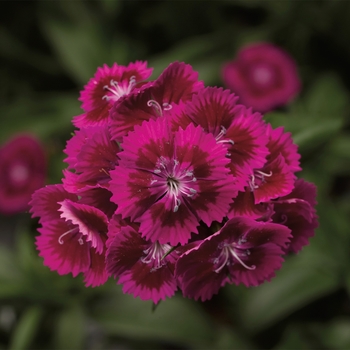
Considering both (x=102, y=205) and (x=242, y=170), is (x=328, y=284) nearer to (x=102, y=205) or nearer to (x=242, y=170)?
(x=242, y=170)

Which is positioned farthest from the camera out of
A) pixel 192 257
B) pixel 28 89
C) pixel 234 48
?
pixel 28 89

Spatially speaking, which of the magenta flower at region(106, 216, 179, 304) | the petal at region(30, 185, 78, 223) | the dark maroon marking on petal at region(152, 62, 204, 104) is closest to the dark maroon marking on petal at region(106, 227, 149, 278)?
the magenta flower at region(106, 216, 179, 304)

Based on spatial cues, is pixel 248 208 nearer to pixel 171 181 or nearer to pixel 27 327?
pixel 171 181

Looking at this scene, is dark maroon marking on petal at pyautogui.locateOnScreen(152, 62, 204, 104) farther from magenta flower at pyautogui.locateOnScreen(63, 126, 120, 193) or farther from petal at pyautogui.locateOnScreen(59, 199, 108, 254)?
→ petal at pyautogui.locateOnScreen(59, 199, 108, 254)

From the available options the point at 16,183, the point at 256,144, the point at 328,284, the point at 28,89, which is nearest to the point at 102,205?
the point at 256,144

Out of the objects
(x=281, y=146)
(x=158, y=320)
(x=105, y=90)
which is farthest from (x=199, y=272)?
(x=158, y=320)
